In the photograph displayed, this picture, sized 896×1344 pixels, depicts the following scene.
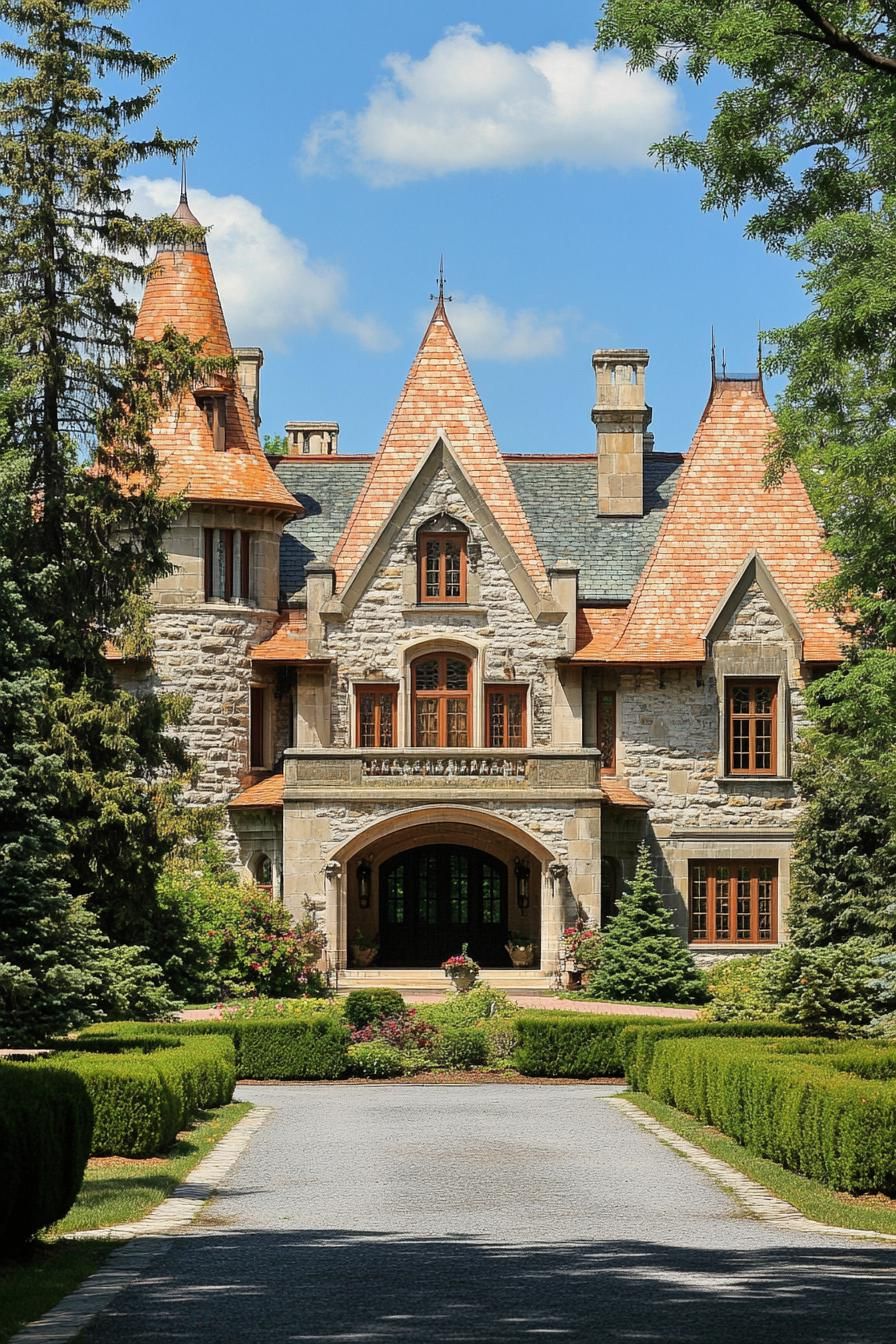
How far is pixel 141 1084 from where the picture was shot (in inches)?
661

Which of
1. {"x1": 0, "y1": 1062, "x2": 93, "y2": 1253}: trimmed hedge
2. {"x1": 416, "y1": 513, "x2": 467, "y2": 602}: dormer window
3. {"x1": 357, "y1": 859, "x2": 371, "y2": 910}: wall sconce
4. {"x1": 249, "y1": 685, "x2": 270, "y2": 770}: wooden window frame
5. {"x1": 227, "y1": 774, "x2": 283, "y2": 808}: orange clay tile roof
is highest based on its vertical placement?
{"x1": 416, "y1": 513, "x2": 467, "y2": 602}: dormer window

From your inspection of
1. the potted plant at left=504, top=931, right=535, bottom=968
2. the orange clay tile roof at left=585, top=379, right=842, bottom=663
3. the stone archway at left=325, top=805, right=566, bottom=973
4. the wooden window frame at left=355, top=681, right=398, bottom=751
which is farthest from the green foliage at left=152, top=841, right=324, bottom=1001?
the orange clay tile roof at left=585, top=379, right=842, bottom=663

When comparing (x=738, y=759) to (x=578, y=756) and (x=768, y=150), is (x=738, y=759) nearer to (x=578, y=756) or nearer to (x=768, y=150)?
(x=578, y=756)

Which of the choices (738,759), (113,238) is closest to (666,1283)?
(113,238)

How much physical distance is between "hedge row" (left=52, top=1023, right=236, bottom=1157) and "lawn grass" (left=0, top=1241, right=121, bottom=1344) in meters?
2.26

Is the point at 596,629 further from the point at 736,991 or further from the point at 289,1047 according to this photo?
the point at 289,1047

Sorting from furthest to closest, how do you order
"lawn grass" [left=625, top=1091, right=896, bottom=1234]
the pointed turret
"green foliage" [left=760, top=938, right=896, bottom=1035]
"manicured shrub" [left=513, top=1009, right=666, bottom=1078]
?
the pointed turret → "manicured shrub" [left=513, top=1009, right=666, bottom=1078] → "green foliage" [left=760, top=938, right=896, bottom=1035] → "lawn grass" [left=625, top=1091, right=896, bottom=1234]

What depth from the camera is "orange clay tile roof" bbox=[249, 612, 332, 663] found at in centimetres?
3850

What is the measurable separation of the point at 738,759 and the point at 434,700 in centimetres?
608

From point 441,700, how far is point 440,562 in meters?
2.74

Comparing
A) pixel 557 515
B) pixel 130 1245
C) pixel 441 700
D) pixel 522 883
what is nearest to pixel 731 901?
pixel 522 883

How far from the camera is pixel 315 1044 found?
87.7 feet

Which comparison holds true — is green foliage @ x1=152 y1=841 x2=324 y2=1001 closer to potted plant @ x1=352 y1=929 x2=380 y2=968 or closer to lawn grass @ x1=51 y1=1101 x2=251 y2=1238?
potted plant @ x1=352 y1=929 x2=380 y2=968

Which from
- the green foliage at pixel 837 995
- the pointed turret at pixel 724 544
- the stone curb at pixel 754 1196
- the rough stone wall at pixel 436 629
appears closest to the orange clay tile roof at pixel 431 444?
the rough stone wall at pixel 436 629
